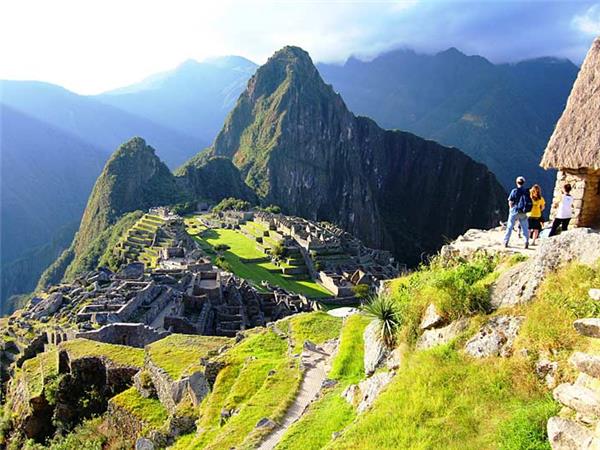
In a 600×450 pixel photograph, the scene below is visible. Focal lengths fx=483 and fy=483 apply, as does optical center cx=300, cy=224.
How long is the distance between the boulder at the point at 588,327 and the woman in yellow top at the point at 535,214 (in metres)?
5.16

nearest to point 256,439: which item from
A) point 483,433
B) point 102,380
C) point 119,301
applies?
point 483,433

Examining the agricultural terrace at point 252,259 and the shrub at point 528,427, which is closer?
the shrub at point 528,427

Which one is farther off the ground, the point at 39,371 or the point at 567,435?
the point at 567,435

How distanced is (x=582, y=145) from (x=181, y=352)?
485 inches

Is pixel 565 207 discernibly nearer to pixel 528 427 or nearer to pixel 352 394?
pixel 352 394

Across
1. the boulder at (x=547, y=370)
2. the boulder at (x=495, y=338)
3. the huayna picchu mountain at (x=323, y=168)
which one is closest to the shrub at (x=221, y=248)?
the boulder at (x=495, y=338)

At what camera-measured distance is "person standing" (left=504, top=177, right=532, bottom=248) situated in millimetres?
10594

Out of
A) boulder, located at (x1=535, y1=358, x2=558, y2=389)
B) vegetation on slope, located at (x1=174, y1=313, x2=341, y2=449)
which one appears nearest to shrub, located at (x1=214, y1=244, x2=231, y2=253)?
vegetation on slope, located at (x1=174, y1=313, x2=341, y2=449)

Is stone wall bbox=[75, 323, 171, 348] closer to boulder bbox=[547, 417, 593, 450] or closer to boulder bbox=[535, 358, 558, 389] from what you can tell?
boulder bbox=[535, 358, 558, 389]

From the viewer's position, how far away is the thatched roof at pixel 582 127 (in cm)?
921

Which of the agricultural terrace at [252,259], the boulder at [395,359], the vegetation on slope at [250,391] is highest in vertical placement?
the boulder at [395,359]

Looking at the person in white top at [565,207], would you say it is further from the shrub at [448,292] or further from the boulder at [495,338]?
the boulder at [495,338]

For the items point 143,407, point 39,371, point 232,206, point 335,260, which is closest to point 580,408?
point 143,407

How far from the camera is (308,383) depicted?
11.1 m
